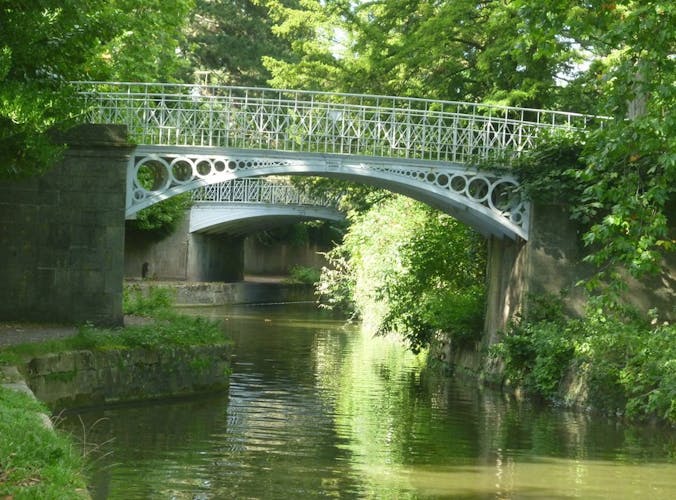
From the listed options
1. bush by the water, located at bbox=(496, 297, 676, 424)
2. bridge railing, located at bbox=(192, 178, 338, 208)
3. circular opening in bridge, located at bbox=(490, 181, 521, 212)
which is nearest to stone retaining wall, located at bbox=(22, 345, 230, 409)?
bush by the water, located at bbox=(496, 297, 676, 424)

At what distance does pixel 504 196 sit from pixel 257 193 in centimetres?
2340

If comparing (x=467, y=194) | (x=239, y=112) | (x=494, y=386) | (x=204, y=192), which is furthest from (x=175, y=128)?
(x=204, y=192)

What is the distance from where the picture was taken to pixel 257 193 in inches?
1716

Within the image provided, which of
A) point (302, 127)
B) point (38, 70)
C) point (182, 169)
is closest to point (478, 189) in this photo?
point (302, 127)

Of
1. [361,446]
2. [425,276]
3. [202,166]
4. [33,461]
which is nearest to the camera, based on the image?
[33,461]

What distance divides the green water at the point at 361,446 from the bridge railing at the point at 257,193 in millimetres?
22488

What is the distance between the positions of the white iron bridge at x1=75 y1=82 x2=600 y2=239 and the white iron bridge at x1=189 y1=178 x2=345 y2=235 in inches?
817

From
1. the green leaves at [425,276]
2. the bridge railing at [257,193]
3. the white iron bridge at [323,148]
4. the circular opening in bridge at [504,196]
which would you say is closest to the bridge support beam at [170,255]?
the bridge railing at [257,193]

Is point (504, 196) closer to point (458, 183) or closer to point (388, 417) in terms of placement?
point (458, 183)

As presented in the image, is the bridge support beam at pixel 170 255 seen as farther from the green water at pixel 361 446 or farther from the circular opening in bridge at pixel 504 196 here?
the circular opening in bridge at pixel 504 196

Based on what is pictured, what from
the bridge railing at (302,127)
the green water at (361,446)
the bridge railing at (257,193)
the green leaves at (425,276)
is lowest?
the green water at (361,446)

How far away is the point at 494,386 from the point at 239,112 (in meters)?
6.37

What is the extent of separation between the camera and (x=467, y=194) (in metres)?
20.4

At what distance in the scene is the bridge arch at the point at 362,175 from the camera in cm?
1936
